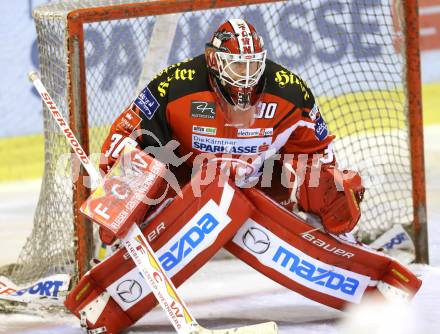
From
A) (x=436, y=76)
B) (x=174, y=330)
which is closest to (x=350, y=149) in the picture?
(x=436, y=76)

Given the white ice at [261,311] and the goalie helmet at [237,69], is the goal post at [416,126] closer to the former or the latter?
the white ice at [261,311]

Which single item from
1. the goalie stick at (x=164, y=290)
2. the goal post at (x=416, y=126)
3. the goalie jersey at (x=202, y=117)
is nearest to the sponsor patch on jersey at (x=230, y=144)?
the goalie jersey at (x=202, y=117)

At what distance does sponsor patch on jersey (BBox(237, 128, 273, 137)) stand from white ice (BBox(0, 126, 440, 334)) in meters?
0.61

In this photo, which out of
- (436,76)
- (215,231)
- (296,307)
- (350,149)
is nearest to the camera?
(215,231)

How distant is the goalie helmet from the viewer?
3457 millimetres

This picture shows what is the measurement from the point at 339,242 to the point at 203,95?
0.62 meters

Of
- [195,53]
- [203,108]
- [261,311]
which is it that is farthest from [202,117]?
[195,53]

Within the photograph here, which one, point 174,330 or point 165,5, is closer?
point 174,330

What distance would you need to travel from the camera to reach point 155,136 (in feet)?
11.8

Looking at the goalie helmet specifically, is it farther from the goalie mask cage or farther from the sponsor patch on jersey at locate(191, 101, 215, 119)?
the goalie mask cage

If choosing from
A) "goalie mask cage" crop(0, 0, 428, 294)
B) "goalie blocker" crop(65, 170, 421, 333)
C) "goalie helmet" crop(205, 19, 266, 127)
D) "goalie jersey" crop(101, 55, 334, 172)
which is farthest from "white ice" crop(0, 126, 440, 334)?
"goalie helmet" crop(205, 19, 266, 127)

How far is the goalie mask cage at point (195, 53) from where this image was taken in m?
3.88

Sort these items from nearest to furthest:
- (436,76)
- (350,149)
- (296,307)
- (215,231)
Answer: (215,231) → (296,307) → (350,149) → (436,76)

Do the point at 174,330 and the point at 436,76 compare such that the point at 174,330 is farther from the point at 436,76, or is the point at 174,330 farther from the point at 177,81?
the point at 436,76
